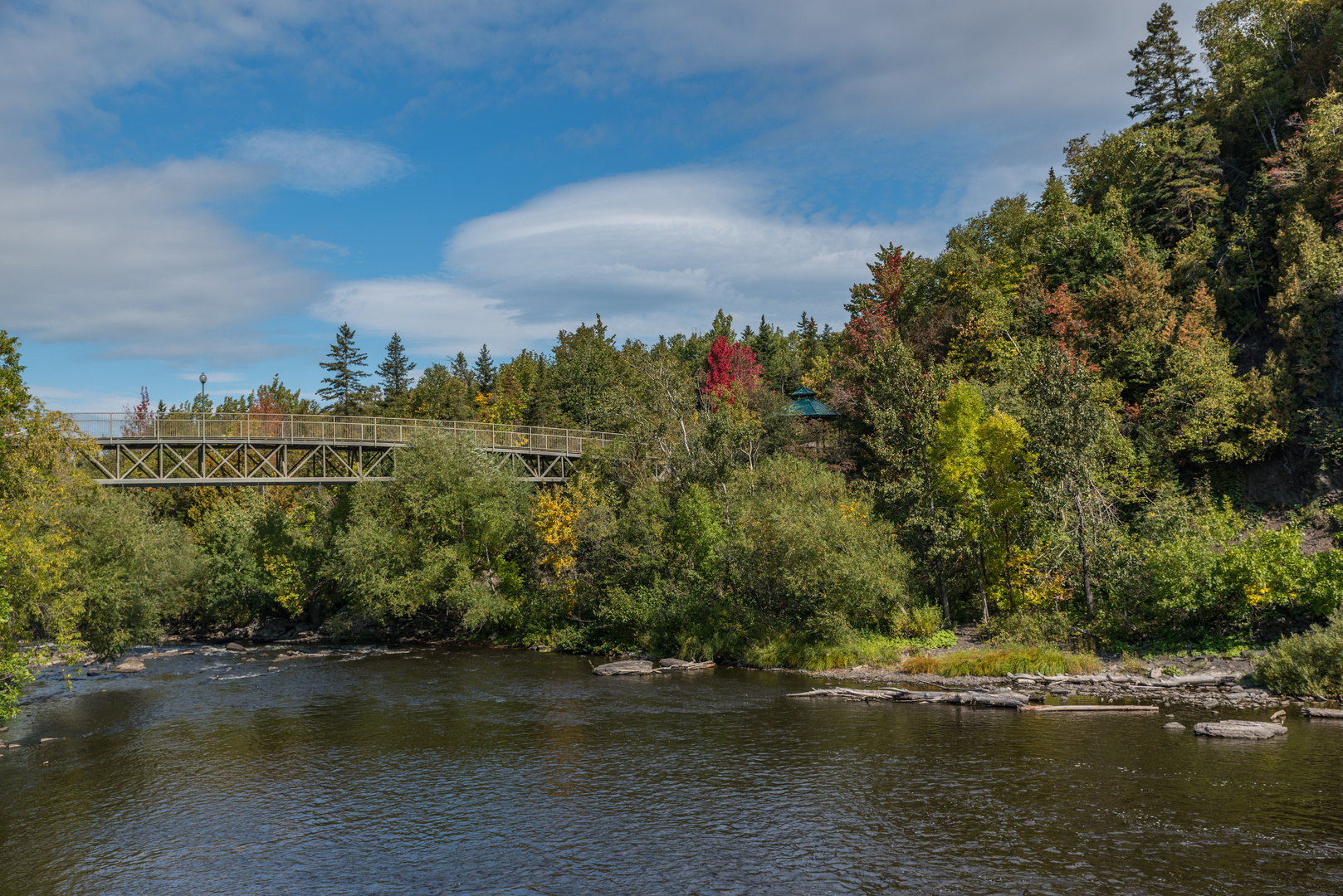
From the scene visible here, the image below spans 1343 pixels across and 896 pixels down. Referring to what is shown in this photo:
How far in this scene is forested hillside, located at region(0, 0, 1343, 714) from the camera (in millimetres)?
40312

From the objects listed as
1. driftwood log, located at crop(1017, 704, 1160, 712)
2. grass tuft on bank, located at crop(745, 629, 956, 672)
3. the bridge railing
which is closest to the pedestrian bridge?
the bridge railing

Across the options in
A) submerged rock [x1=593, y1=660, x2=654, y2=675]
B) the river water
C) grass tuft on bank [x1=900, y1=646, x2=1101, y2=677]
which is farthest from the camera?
submerged rock [x1=593, y1=660, x2=654, y2=675]

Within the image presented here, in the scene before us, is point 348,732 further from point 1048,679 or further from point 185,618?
point 185,618

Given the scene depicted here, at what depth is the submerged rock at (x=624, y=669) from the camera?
44.8 metres

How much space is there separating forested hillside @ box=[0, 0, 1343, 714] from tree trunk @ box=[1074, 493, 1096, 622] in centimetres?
26

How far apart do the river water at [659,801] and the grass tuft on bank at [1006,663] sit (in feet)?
19.6

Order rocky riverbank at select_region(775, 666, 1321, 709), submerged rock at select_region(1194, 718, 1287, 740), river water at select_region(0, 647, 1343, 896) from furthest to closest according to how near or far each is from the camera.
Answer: rocky riverbank at select_region(775, 666, 1321, 709), submerged rock at select_region(1194, 718, 1287, 740), river water at select_region(0, 647, 1343, 896)

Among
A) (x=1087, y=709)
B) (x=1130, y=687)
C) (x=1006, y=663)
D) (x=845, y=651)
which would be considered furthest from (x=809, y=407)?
(x=1087, y=709)

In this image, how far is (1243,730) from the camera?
89.8 feet

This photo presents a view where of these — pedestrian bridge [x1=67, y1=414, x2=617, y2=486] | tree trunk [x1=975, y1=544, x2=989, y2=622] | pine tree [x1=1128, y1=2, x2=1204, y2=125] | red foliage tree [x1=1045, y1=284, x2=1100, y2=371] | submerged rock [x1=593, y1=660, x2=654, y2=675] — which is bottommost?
submerged rock [x1=593, y1=660, x2=654, y2=675]

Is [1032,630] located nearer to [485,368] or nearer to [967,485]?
[967,485]

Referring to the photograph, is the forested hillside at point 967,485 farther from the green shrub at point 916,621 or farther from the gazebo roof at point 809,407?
the gazebo roof at point 809,407

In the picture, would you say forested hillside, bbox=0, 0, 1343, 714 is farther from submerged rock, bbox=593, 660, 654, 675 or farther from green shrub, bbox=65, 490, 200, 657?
submerged rock, bbox=593, 660, 654, 675

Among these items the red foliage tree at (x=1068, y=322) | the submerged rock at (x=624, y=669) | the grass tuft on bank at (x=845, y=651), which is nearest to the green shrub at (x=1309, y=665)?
the grass tuft on bank at (x=845, y=651)
